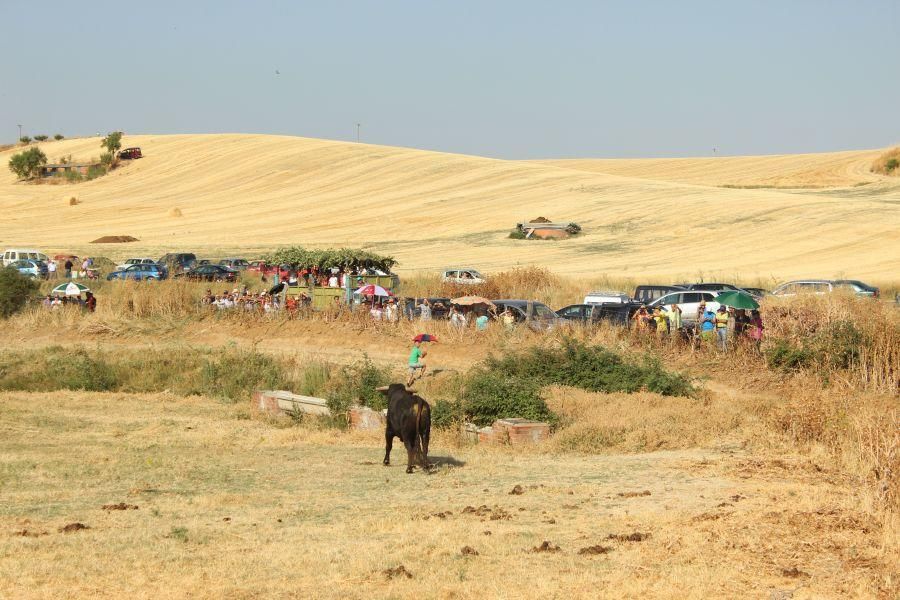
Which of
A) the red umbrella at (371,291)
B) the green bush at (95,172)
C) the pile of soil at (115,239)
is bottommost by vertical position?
the red umbrella at (371,291)

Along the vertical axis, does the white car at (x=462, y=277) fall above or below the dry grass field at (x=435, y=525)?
above

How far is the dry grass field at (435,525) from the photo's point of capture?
28.5 ft

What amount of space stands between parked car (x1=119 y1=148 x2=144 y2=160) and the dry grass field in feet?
293

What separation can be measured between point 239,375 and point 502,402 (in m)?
9.23

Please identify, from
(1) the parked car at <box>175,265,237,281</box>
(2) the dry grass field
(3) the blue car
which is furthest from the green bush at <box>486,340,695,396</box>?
(3) the blue car

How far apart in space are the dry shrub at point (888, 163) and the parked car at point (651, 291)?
54.6m

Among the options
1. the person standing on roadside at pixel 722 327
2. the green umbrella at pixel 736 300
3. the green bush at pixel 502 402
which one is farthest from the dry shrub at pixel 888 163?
the green bush at pixel 502 402

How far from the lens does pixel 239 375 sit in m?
24.8

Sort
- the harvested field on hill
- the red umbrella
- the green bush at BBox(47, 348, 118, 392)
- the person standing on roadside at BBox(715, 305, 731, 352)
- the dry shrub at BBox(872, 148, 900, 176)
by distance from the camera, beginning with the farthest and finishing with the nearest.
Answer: the dry shrub at BBox(872, 148, 900, 176) → the harvested field on hill → the red umbrella → the green bush at BBox(47, 348, 118, 392) → the person standing on roadside at BBox(715, 305, 731, 352)

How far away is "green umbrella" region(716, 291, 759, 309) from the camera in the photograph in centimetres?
2516

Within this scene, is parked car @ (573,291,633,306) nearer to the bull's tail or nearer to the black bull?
the black bull

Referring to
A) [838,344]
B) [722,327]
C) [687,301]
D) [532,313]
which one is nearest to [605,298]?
[687,301]

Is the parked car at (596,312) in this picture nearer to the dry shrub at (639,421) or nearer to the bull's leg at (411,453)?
the dry shrub at (639,421)

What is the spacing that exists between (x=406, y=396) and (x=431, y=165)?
7563 cm
